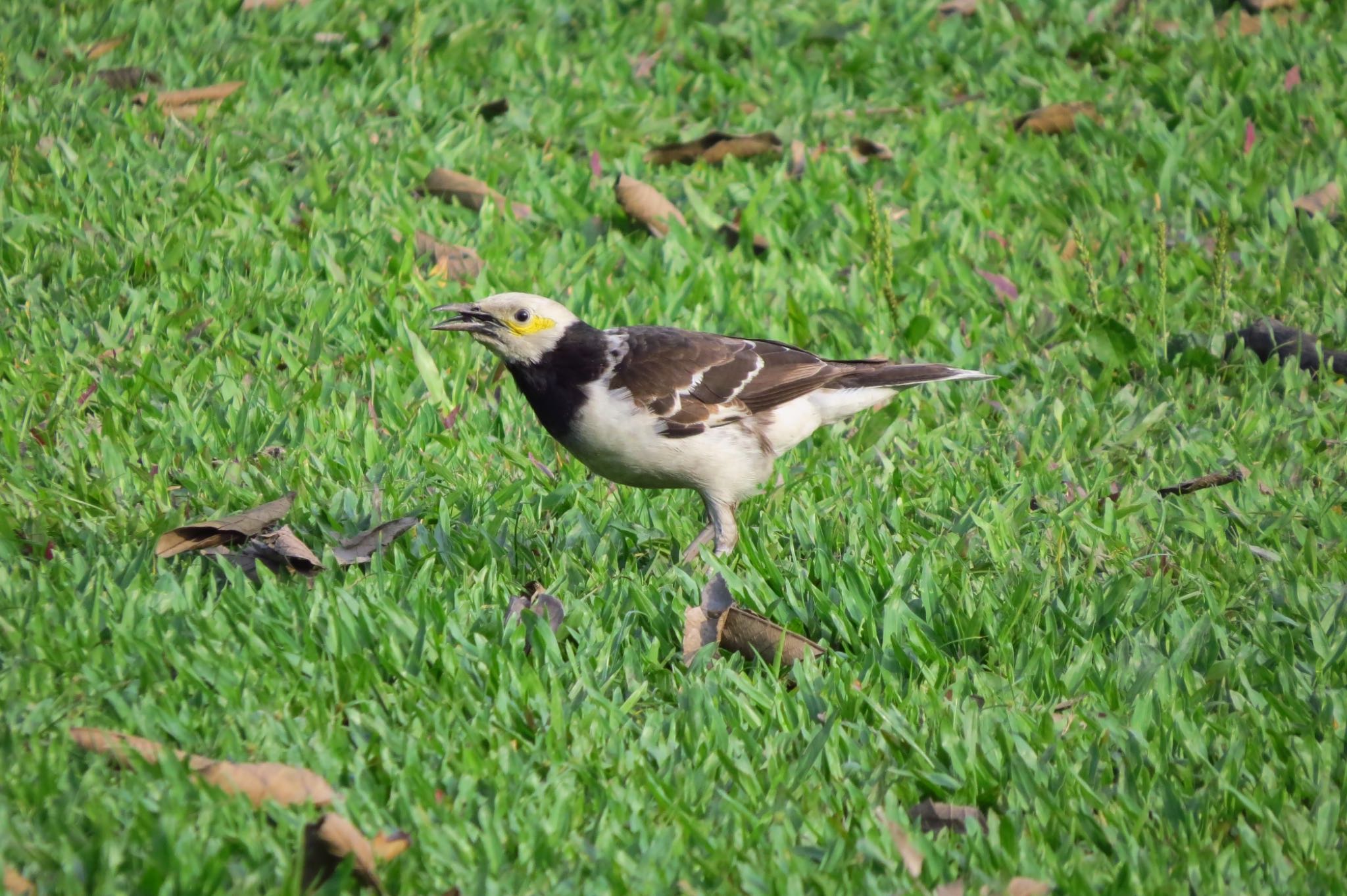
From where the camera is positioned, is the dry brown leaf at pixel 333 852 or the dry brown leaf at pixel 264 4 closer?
the dry brown leaf at pixel 333 852

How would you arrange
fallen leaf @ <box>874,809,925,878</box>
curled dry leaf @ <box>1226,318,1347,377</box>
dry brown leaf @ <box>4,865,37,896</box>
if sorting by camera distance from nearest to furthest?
dry brown leaf @ <box>4,865,37,896</box> → fallen leaf @ <box>874,809,925,878</box> → curled dry leaf @ <box>1226,318,1347,377</box>

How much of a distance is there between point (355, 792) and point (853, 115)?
6.58 metres

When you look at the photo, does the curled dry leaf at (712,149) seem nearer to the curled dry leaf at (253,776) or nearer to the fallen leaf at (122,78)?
the fallen leaf at (122,78)

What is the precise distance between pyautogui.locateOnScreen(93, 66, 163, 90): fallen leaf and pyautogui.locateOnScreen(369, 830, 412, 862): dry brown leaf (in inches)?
255

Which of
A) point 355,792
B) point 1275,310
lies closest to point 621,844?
point 355,792

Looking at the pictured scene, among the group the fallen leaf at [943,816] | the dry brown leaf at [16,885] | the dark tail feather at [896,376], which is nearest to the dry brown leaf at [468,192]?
the dark tail feather at [896,376]

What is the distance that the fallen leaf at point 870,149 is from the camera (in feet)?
29.0

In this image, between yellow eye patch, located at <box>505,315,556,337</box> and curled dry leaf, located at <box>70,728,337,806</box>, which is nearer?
curled dry leaf, located at <box>70,728,337,806</box>

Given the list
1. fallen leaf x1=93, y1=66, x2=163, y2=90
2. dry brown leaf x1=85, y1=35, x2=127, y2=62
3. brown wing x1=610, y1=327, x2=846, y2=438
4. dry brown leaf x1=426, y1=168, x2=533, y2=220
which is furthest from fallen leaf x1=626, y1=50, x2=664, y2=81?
brown wing x1=610, y1=327, x2=846, y2=438

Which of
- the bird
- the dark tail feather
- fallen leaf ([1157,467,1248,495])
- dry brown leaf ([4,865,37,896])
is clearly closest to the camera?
dry brown leaf ([4,865,37,896])

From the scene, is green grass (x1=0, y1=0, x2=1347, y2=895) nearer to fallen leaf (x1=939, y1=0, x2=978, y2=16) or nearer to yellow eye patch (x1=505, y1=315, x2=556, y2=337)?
fallen leaf (x1=939, y1=0, x2=978, y2=16)

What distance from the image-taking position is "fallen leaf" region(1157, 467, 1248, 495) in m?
5.85

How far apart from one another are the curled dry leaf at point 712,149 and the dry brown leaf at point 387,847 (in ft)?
19.1

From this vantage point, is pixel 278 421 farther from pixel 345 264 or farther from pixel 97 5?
pixel 97 5
